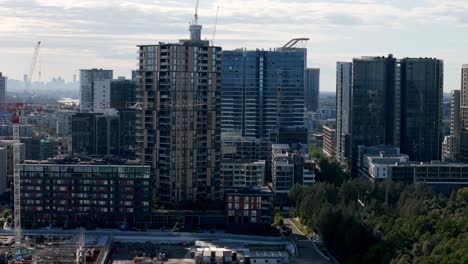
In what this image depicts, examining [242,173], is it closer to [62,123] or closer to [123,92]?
[123,92]

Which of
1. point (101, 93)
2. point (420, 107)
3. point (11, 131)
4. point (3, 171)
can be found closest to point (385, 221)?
point (420, 107)

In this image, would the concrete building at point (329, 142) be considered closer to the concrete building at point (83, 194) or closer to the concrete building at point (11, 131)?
the concrete building at point (11, 131)

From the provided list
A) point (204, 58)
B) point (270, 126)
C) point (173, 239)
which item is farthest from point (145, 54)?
point (270, 126)

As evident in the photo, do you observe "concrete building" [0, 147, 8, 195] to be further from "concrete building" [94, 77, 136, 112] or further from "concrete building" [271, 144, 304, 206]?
"concrete building" [94, 77, 136, 112]

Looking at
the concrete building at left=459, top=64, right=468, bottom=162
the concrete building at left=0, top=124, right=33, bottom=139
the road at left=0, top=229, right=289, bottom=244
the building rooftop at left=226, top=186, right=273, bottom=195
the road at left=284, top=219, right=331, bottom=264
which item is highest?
the concrete building at left=459, top=64, right=468, bottom=162

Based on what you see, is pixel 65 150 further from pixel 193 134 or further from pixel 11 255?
pixel 11 255

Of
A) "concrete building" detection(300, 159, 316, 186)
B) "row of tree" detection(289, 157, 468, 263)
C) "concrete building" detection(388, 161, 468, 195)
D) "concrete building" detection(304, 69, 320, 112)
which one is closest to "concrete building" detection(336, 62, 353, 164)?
"concrete building" detection(300, 159, 316, 186)
